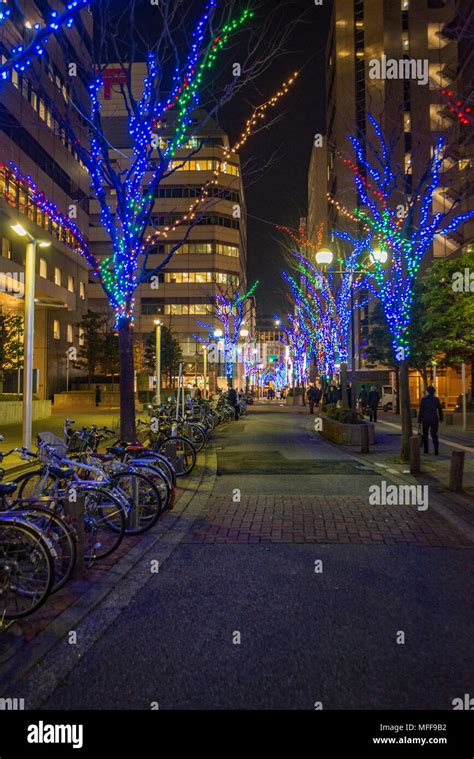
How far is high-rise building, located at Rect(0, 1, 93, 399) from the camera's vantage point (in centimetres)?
2684

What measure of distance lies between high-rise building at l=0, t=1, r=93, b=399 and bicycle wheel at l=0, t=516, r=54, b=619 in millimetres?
19809

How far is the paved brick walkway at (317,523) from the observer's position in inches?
250

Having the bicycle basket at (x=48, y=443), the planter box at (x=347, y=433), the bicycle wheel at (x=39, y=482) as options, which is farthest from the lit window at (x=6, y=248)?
the bicycle wheel at (x=39, y=482)

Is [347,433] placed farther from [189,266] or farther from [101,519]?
[189,266]

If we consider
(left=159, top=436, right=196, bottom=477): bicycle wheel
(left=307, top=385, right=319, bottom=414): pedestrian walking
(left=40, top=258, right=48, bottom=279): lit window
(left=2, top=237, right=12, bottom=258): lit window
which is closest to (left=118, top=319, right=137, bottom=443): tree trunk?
(left=159, top=436, right=196, bottom=477): bicycle wheel

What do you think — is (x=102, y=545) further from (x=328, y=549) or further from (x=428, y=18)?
(x=428, y=18)

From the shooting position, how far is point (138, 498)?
6750mm

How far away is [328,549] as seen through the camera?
593cm

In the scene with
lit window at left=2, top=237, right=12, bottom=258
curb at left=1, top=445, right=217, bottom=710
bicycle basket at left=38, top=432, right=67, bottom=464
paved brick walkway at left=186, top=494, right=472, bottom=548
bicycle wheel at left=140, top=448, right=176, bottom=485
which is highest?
lit window at left=2, top=237, right=12, bottom=258

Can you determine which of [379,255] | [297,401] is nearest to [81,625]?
[379,255]

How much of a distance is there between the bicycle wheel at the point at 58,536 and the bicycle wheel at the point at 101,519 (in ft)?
1.77

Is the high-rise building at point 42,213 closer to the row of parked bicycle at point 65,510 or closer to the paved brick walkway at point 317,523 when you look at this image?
the row of parked bicycle at point 65,510

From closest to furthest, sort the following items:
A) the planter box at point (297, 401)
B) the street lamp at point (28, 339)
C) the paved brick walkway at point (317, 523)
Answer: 1. the paved brick walkway at point (317, 523)
2. the street lamp at point (28, 339)
3. the planter box at point (297, 401)

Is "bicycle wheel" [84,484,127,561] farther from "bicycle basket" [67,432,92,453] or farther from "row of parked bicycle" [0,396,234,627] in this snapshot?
"bicycle basket" [67,432,92,453]
